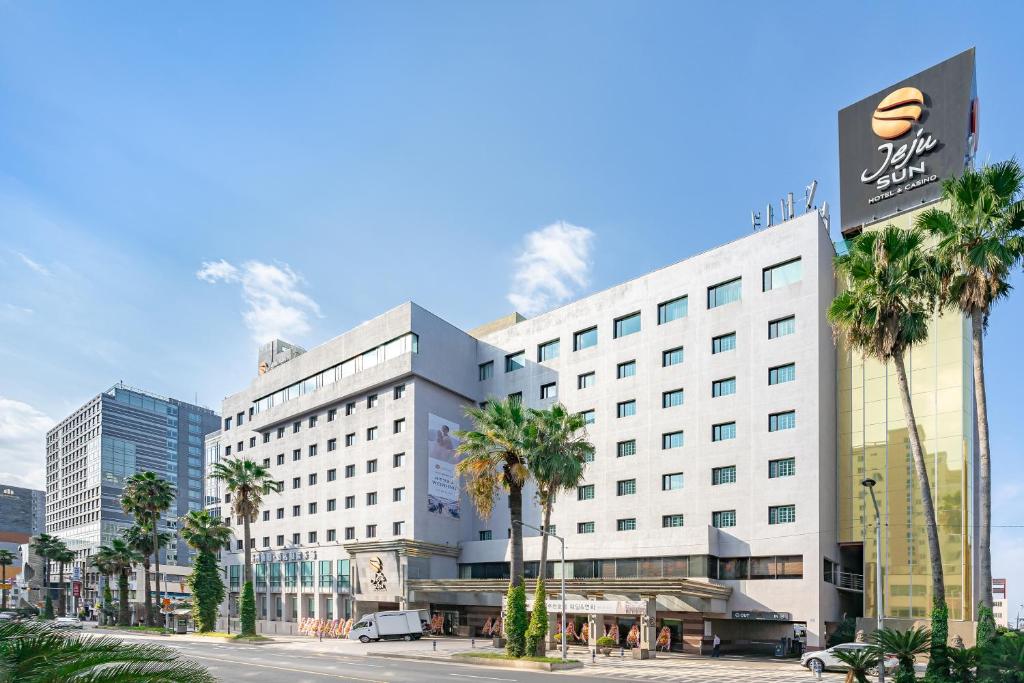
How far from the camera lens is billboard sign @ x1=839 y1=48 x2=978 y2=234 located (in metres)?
53.4

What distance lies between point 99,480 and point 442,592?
156 m

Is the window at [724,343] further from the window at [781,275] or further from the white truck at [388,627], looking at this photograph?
the white truck at [388,627]

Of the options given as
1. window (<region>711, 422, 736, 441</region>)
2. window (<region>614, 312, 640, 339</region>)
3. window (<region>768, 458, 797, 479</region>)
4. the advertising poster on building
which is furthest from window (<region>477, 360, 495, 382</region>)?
window (<region>768, 458, 797, 479</region>)

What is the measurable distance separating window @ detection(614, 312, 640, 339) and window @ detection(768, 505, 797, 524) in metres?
16.7

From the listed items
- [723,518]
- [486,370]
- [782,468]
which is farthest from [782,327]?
[486,370]

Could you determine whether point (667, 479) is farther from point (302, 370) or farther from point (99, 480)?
point (99, 480)

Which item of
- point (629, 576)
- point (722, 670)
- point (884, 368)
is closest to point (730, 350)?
point (884, 368)

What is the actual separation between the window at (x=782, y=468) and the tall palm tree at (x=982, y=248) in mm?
21463

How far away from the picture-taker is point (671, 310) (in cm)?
5928

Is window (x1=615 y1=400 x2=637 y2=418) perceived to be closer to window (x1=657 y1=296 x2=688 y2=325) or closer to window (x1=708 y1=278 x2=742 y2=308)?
window (x1=657 y1=296 x2=688 y2=325)

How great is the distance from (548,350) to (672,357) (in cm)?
1255

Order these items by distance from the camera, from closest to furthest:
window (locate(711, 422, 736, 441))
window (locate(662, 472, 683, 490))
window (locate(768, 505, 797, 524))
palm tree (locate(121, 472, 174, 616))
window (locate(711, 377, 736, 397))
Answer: window (locate(768, 505, 797, 524))
window (locate(711, 422, 736, 441))
window (locate(711, 377, 736, 397))
window (locate(662, 472, 683, 490))
palm tree (locate(121, 472, 174, 616))

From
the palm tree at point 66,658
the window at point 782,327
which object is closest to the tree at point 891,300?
the window at point 782,327

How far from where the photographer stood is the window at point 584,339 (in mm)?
64250
